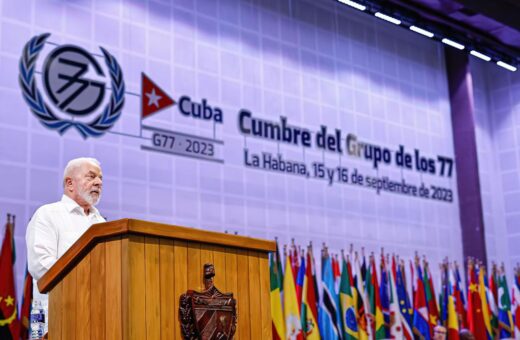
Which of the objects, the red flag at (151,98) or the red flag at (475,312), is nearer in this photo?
the red flag at (151,98)

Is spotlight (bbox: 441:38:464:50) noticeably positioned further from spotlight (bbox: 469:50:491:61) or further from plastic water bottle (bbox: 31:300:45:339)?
plastic water bottle (bbox: 31:300:45:339)

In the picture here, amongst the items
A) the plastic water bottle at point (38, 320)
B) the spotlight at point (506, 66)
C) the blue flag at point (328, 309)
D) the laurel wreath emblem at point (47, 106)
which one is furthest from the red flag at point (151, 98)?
the spotlight at point (506, 66)

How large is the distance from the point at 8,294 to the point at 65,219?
319 cm

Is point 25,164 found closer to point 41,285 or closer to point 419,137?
point 41,285

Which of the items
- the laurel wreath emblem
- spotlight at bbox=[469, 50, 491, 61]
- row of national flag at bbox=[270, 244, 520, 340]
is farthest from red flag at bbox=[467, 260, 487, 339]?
the laurel wreath emblem

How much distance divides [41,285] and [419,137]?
8.89m

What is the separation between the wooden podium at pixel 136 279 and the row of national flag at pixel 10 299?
3.74m

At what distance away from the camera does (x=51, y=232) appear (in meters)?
3.99

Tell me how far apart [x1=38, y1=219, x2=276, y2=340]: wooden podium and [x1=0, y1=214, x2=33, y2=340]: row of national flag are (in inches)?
147

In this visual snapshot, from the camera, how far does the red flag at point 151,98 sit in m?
8.45

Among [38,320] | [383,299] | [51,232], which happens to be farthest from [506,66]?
[38,320]

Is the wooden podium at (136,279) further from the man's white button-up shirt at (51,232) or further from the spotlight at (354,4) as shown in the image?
the spotlight at (354,4)

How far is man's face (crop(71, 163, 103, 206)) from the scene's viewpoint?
4.19 m

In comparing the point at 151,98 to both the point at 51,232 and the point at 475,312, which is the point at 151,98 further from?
the point at 475,312
